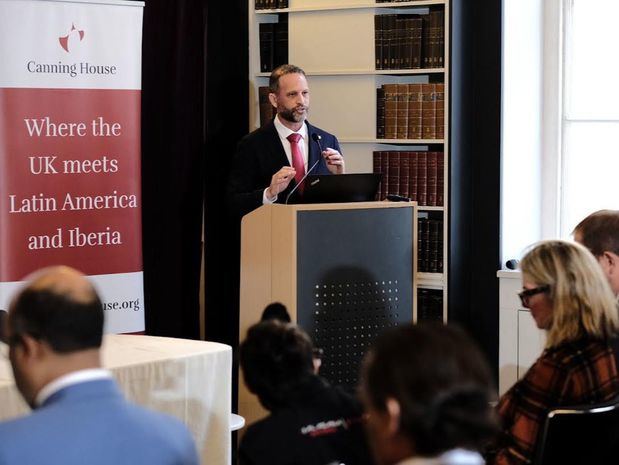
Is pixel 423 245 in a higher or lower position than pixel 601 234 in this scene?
lower

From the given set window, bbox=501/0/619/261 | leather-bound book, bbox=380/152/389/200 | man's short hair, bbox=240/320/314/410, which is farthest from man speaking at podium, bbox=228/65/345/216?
man's short hair, bbox=240/320/314/410

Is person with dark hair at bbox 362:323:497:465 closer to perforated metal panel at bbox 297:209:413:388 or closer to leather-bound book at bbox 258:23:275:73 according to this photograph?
perforated metal panel at bbox 297:209:413:388

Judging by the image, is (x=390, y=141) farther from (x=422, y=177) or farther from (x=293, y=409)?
(x=293, y=409)

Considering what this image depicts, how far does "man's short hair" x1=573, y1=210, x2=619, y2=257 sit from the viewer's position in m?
3.17

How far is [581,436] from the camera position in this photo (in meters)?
2.46

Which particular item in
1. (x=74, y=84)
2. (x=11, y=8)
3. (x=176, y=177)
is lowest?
(x=176, y=177)

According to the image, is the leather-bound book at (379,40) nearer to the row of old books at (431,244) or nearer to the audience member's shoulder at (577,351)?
the row of old books at (431,244)

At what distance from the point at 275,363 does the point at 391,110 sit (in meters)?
3.32

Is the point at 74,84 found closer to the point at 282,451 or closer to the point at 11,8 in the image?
the point at 11,8

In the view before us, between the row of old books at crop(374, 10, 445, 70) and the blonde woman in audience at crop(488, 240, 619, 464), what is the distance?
2.65 meters

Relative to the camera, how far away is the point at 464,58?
526cm

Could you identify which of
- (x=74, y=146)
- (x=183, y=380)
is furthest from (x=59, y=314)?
(x=74, y=146)

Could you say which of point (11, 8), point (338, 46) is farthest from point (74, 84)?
point (338, 46)

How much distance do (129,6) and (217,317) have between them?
5.84ft
